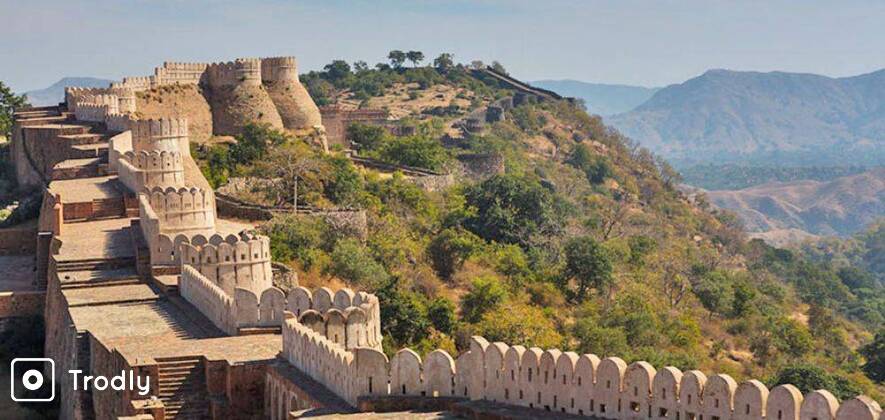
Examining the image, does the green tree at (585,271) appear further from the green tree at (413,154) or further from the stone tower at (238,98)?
Result: the green tree at (413,154)

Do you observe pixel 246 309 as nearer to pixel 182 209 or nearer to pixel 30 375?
pixel 30 375

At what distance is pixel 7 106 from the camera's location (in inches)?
2670

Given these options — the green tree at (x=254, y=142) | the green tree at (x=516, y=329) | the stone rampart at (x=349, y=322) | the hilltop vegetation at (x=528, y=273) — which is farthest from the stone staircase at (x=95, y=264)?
the green tree at (x=254, y=142)

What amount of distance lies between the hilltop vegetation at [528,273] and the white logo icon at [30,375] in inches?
369

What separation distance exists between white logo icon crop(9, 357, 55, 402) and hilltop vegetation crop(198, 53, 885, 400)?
937cm

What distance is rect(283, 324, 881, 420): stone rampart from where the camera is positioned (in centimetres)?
1509

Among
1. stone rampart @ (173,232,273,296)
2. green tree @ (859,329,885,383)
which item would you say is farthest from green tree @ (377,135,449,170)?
stone rampart @ (173,232,273,296)

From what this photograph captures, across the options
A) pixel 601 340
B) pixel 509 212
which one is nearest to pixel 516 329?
pixel 601 340

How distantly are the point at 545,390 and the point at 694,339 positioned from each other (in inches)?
1260

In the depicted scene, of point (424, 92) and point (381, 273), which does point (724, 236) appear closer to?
point (424, 92)

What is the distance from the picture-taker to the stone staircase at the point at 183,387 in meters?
20.9

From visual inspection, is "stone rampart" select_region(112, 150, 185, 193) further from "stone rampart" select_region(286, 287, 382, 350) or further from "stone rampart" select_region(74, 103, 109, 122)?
"stone rampart" select_region(286, 287, 382, 350)

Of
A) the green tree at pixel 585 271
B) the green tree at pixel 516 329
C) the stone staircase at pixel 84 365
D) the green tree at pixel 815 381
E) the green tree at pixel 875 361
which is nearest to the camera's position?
the stone staircase at pixel 84 365

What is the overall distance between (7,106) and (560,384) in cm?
5535
